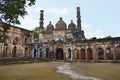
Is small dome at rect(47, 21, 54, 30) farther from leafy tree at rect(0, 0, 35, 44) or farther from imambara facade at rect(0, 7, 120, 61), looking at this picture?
leafy tree at rect(0, 0, 35, 44)

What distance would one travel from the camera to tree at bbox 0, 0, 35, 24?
900cm

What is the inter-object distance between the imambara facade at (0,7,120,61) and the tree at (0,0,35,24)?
19209mm

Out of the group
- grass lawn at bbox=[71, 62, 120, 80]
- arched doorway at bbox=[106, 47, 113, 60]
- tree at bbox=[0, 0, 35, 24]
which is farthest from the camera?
arched doorway at bbox=[106, 47, 113, 60]

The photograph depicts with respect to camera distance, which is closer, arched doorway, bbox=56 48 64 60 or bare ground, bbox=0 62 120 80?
bare ground, bbox=0 62 120 80

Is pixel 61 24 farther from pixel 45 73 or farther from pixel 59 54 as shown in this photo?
pixel 45 73

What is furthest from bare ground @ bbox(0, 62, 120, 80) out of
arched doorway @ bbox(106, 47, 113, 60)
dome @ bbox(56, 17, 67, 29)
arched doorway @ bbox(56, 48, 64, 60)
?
dome @ bbox(56, 17, 67, 29)

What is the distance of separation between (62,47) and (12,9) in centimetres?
2645

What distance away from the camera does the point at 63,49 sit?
34844mm

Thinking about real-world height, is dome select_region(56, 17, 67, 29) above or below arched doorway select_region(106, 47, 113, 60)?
above

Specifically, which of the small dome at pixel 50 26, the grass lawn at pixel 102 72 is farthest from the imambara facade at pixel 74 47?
the grass lawn at pixel 102 72

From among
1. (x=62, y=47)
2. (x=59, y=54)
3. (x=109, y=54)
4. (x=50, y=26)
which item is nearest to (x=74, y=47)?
(x=62, y=47)

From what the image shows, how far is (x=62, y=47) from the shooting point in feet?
115

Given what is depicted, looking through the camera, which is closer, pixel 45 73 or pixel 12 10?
pixel 12 10

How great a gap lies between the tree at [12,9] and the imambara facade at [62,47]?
19.2m
